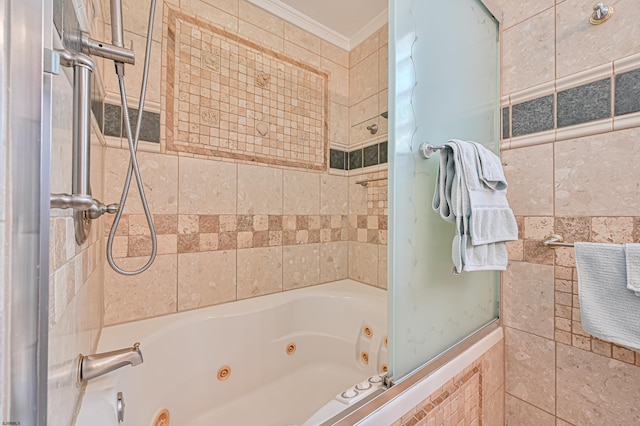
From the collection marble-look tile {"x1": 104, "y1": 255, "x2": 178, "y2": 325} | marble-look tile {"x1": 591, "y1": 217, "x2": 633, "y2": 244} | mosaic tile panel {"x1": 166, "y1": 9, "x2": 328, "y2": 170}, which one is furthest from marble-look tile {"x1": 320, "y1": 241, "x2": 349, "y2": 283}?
marble-look tile {"x1": 591, "y1": 217, "x2": 633, "y2": 244}

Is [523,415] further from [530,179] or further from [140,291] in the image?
[140,291]

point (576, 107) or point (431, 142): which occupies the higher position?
point (576, 107)

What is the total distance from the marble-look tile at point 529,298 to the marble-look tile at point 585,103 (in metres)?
0.57

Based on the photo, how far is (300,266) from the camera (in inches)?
65.8

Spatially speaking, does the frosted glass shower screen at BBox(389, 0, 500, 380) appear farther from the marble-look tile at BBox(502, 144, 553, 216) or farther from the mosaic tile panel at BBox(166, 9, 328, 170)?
the mosaic tile panel at BBox(166, 9, 328, 170)

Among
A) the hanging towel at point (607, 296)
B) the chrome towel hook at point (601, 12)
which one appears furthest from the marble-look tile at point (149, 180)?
the chrome towel hook at point (601, 12)

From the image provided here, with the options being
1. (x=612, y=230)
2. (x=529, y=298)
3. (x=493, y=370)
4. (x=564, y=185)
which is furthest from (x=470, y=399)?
(x=564, y=185)

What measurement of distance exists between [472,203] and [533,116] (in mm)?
636

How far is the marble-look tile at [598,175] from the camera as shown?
2.74ft

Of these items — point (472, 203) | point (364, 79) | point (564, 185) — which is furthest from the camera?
point (364, 79)

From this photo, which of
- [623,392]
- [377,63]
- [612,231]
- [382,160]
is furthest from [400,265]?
[377,63]

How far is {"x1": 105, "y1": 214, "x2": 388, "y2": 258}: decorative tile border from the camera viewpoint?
1.15 m

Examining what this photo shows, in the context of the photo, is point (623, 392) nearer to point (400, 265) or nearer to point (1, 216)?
point (400, 265)

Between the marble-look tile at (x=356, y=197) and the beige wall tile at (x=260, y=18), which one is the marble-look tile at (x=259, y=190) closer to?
the marble-look tile at (x=356, y=197)
